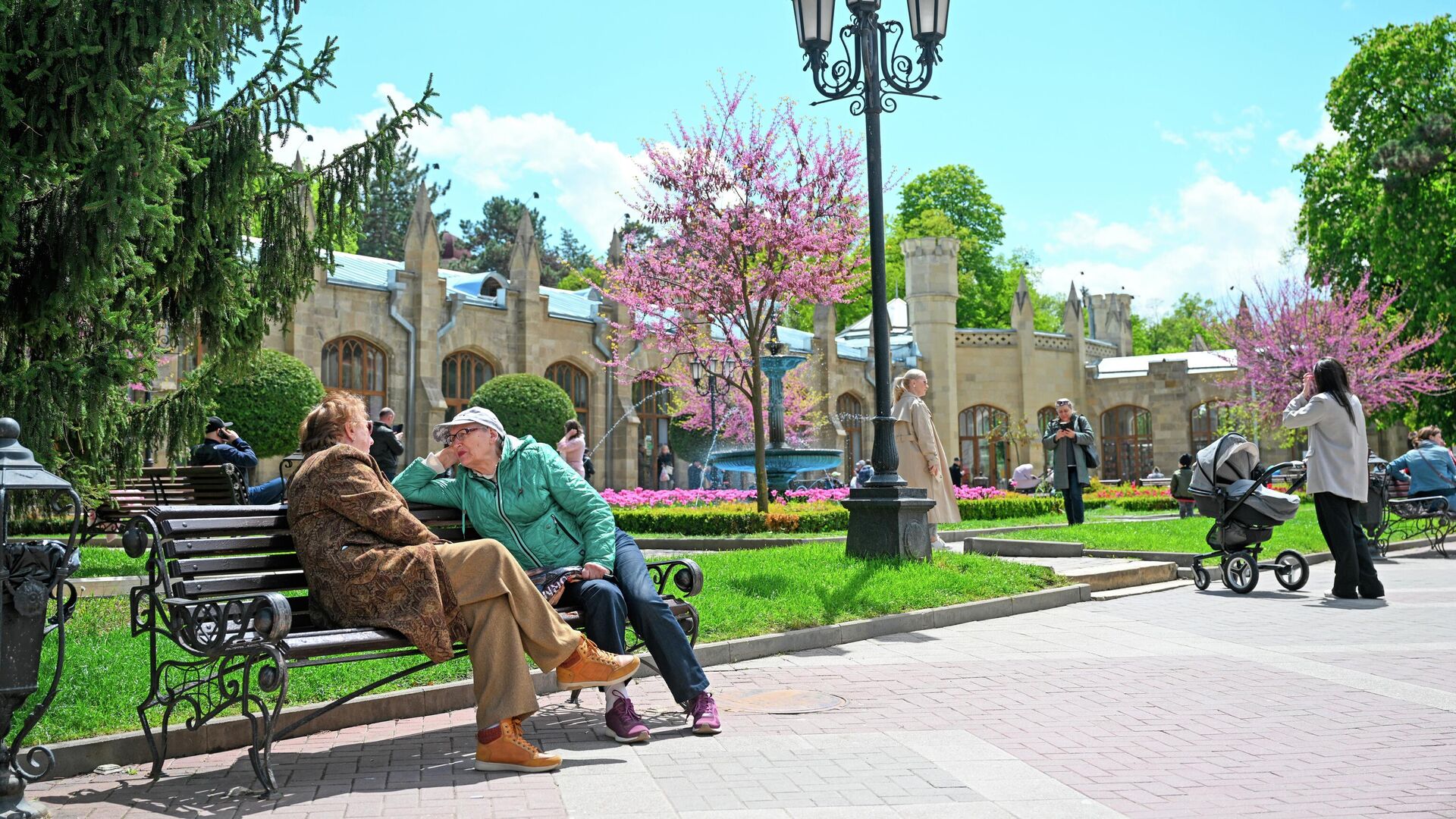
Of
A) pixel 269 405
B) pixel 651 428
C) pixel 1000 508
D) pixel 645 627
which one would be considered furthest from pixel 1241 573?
pixel 651 428

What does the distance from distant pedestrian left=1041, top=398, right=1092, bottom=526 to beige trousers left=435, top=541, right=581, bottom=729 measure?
11.9 meters

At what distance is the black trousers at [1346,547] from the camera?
950cm

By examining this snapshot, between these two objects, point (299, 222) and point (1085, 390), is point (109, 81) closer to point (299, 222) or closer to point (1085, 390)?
point (299, 222)

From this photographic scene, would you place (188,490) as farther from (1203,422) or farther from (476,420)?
(1203,422)

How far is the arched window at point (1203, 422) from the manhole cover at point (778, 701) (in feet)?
145

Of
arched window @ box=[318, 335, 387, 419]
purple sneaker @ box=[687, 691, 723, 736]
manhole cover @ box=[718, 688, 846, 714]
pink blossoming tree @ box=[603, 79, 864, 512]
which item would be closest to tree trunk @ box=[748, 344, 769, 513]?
pink blossoming tree @ box=[603, 79, 864, 512]

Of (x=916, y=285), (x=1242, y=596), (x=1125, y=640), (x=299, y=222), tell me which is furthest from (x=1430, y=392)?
(x=299, y=222)

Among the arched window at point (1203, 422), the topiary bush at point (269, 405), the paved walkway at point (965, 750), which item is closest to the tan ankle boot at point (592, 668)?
the paved walkway at point (965, 750)

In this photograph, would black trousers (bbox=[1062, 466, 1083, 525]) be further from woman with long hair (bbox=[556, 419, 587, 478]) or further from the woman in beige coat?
woman with long hair (bbox=[556, 419, 587, 478])

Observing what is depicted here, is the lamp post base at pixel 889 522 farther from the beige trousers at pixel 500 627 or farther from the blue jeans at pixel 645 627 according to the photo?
the beige trousers at pixel 500 627

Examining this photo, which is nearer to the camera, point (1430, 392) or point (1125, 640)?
point (1125, 640)

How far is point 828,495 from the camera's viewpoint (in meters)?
22.3

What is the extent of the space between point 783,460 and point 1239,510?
11.3 meters

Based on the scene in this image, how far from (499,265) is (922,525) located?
6002 cm
